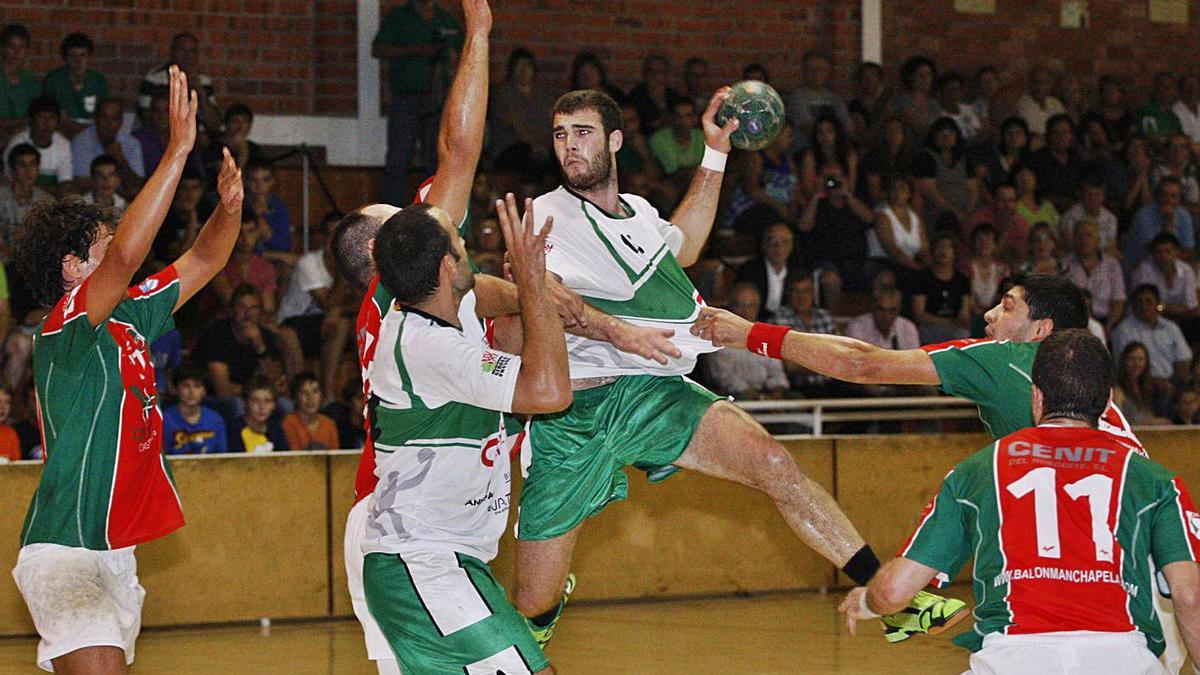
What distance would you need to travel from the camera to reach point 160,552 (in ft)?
30.6

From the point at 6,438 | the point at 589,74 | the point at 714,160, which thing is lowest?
the point at 6,438

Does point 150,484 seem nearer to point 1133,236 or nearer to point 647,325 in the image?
point 647,325

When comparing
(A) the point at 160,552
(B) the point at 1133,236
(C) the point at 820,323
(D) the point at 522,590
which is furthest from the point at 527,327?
(B) the point at 1133,236

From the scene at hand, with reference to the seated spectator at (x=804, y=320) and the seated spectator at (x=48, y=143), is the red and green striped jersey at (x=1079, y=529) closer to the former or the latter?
the seated spectator at (x=804, y=320)

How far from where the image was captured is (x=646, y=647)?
8711 millimetres

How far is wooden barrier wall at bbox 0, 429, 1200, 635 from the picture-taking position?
940 centimetres

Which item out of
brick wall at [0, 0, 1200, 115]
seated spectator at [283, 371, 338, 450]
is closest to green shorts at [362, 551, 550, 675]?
seated spectator at [283, 371, 338, 450]

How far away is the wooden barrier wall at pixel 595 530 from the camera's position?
30.8ft

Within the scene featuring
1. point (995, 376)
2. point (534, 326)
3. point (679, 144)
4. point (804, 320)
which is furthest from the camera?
point (679, 144)

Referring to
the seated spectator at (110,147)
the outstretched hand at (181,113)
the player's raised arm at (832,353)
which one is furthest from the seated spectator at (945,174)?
the outstretched hand at (181,113)

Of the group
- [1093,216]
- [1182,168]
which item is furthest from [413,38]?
[1182,168]

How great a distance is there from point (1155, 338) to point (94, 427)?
32.9 ft

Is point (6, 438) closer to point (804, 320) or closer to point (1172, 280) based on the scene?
point (804, 320)

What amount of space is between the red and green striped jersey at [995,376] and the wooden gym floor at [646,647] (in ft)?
10.3
